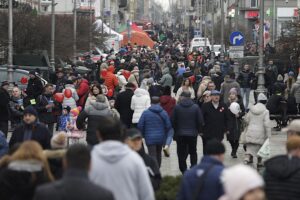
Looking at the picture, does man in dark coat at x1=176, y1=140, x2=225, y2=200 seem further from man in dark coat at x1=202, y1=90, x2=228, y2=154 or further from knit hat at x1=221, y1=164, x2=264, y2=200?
man in dark coat at x1=202, y1=90, x2=228, y2=154

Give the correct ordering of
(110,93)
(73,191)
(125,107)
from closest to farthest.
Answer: (73,191) < (125,107) < (110,93)

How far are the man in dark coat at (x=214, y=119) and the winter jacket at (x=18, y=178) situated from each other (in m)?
9.45

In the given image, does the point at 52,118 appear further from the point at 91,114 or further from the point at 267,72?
the point at 267,72

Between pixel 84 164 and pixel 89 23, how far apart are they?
2214 inches

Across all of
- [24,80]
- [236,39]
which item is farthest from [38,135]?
[236,39]

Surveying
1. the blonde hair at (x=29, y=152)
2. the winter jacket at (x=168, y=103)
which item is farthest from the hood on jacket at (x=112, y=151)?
the winter jacket at (x=168, y=103)

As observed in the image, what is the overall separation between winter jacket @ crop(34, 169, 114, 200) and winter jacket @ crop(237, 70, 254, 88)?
1129 inches

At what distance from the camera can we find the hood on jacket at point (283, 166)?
9633 mm

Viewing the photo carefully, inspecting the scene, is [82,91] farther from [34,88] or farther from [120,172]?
[120,172]

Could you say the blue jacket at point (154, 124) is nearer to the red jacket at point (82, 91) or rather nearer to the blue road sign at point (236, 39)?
the red jacket at point (82, 91)

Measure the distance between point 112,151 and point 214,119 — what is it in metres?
10.00

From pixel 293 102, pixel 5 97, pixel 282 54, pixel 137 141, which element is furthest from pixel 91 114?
pixel 282 54

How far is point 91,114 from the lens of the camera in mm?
17906

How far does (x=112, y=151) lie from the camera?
9.44m
